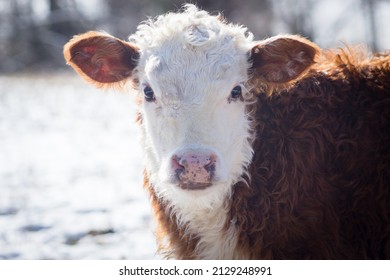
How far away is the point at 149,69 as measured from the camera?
4.18 meters

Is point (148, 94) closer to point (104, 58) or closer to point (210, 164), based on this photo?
point (104, 58)

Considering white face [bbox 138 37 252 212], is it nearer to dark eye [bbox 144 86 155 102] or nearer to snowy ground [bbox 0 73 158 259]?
dark eye [bbox 144 86 155 102]

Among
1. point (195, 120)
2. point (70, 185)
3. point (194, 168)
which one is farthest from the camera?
point (70, 185)

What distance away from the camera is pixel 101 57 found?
4.45 m

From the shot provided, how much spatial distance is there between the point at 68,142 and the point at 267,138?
659 cm

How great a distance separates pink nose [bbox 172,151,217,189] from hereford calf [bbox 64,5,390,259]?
0.14 metres

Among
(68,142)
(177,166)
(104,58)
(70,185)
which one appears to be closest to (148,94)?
(104,58)

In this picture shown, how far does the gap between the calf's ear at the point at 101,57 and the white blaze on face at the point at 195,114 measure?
0.42ft

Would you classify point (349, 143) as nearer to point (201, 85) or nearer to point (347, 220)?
point (347, 220)

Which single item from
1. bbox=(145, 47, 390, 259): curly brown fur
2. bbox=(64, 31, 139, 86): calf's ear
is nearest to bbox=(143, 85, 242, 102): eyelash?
bbox=(145, 47, 390, 259): curly brown fur

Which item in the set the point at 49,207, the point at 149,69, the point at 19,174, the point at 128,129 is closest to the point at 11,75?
the point at 128,129

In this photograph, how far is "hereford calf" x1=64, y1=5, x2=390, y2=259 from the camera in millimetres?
4039

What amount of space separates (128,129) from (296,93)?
24.0 feet

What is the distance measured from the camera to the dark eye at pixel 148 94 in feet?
13.7
